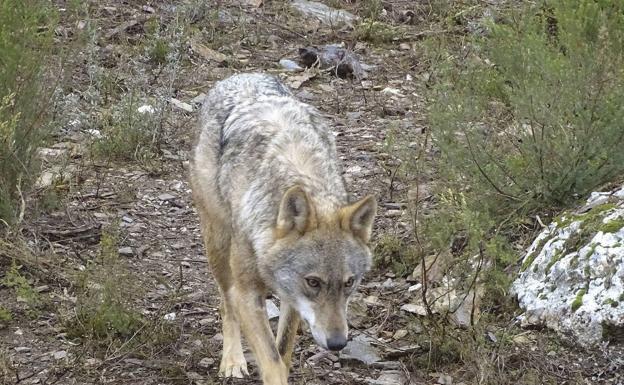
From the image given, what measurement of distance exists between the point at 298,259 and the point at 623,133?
228 centimetres

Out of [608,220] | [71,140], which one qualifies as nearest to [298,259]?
[608,220]

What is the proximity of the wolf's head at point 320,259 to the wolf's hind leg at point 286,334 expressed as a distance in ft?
1.30

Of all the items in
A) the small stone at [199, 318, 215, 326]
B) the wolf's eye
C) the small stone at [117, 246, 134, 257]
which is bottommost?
the small stone at [117, 246, 134, 257]

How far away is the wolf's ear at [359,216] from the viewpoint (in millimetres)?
4664

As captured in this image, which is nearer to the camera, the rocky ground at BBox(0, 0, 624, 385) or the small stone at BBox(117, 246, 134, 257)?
the rocky ground at BBox(0, 0, 624, 385)

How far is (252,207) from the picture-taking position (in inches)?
194

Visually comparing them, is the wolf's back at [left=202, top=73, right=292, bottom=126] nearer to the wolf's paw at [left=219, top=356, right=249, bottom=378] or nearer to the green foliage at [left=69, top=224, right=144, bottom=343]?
the green foliage at [left=69, top=224, right=144, bottom=343]

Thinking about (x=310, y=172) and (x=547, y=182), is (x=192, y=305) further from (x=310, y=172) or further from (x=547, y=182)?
(x=547, y=182)

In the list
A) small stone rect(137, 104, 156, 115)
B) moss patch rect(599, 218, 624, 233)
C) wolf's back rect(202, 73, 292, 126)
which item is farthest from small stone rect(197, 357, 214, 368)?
small stone rect(137, 104, 156, 115)

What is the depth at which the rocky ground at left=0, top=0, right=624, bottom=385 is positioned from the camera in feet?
16.9

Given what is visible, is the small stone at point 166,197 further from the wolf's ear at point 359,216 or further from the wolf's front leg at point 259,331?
the wolf's ear at point 359,216

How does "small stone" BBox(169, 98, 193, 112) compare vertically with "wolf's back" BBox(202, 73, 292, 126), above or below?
below

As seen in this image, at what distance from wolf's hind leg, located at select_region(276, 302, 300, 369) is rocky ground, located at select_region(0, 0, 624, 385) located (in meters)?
0.16

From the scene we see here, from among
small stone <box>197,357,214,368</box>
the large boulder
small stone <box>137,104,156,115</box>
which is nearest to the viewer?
the large boulder
